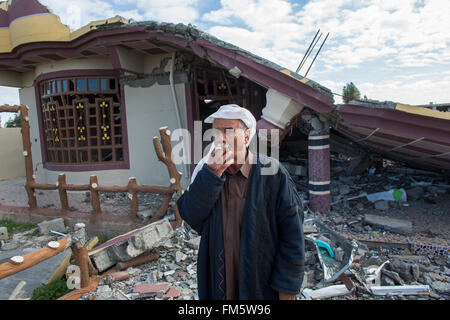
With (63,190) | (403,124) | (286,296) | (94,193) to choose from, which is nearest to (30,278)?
(94,193)

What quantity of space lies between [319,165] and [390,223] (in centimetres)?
146

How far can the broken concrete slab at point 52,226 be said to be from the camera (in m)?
5.34

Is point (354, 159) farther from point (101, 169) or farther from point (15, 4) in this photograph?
point (15, 4)

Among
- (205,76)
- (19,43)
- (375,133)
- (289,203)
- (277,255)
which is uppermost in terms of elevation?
(19,43)

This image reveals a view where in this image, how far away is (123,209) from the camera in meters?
5.88

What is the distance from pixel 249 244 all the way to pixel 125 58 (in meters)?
6.11

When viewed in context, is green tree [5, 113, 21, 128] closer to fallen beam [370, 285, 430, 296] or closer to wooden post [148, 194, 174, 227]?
wooden post [148, 194, 174, 227]

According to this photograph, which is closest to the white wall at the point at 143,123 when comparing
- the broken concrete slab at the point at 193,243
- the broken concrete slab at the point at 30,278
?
the broken concrete slab at the point at 193,243

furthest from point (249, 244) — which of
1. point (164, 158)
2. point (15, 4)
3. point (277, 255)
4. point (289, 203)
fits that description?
point (15, 4)

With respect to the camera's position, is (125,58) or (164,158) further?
→ (125,58)

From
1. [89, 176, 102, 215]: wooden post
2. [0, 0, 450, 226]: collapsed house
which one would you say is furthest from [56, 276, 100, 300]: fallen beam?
[0, 0, 450, 226]: collapsed house

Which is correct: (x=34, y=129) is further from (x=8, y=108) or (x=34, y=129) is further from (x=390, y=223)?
(x=390, y=223)

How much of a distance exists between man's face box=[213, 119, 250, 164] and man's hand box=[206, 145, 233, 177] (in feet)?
0.25

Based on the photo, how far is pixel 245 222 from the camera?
1630 millimetres
